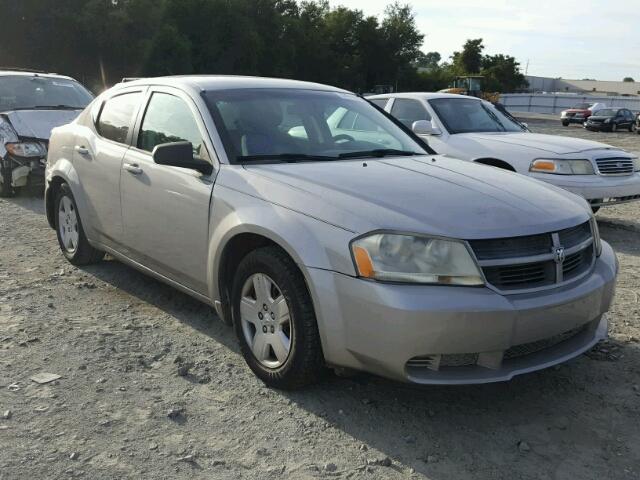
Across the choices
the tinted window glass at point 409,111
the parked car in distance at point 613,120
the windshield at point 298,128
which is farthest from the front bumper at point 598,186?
the parked car in distance at point 613,120

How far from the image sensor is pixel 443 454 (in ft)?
9.62

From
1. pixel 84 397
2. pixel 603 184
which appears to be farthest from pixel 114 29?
pixel 84 397

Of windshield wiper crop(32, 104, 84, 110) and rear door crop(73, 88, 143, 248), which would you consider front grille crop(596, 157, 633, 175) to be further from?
windshield wiper crop(32, 104, 84, 110)

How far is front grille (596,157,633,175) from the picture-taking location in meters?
7.55

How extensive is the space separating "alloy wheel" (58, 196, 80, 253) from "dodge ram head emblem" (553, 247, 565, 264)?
3.90 m

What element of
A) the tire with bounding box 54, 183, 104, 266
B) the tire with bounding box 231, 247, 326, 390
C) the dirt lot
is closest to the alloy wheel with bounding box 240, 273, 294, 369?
the tire with bounding box 231, 247, 326, 390

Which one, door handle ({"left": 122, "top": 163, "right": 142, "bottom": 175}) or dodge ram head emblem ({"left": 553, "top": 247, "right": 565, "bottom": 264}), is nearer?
dodge ram head emblem ({"left": 553, "top": 247, "right": 565, "bottom": 264})

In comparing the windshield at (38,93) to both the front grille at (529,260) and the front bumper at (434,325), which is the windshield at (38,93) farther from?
the front grille at (529,260)

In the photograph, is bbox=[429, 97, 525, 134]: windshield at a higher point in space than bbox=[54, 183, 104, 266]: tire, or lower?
higher

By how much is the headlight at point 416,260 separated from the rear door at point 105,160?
7.76ft

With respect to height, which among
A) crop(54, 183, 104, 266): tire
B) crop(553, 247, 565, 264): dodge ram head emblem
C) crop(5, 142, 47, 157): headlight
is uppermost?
crop(553, 247, 565, 264): dodge ram head emblem

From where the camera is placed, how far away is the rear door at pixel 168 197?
3859 mm

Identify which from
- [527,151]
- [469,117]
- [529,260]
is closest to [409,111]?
[469,117]

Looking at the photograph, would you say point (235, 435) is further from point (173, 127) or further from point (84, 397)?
point (173, 127)
